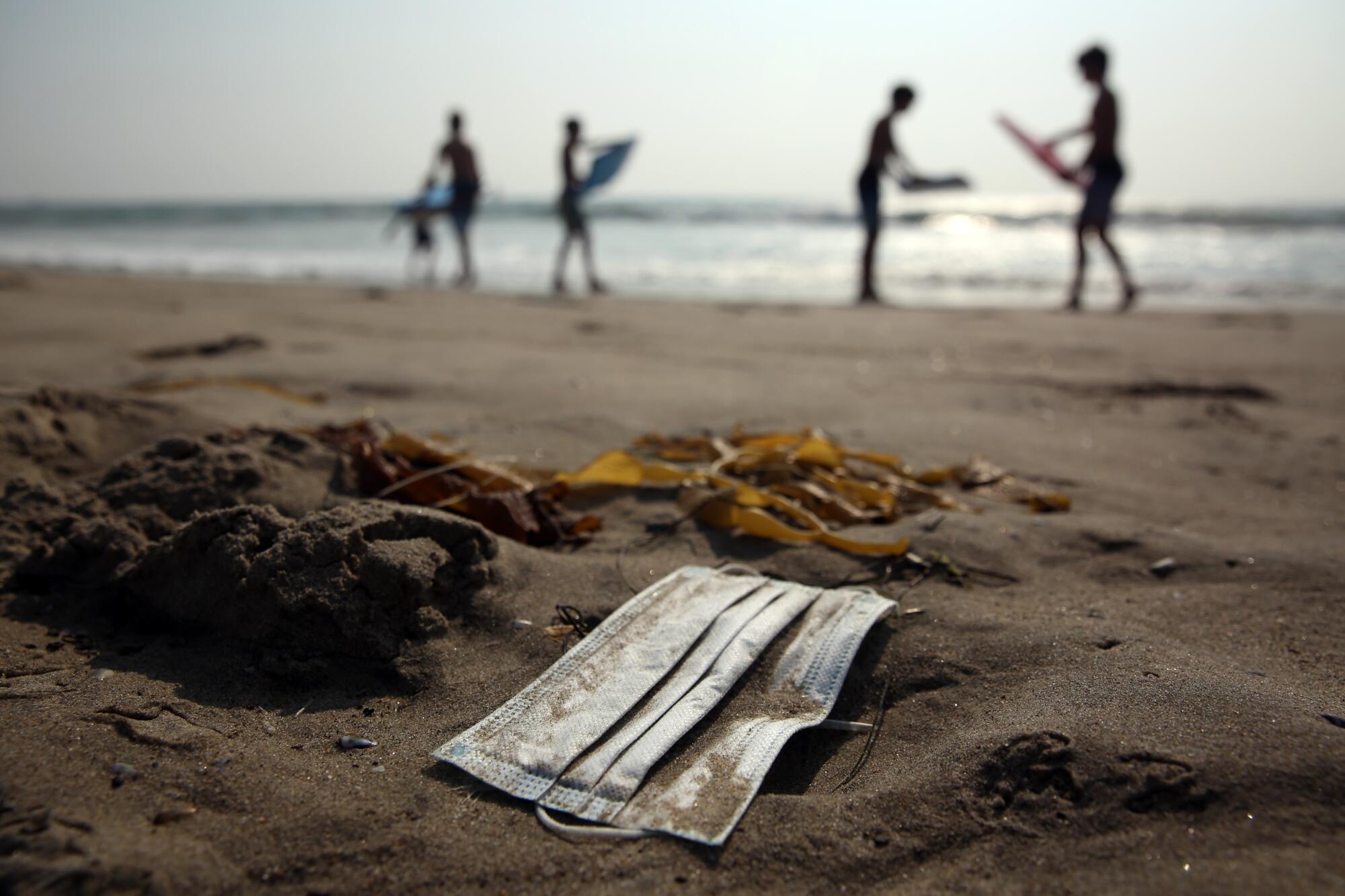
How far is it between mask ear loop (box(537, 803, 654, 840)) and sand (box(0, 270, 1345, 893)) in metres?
0.03

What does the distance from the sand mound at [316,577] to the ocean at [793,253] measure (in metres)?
7.05

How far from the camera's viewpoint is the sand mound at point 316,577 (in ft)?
5.65

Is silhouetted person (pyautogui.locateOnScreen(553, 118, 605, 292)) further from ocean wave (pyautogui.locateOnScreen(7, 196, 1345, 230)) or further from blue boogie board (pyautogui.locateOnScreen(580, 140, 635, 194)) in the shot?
ocean wave (pyautogui.locateOnScreen(7, 196, 1345, 230))

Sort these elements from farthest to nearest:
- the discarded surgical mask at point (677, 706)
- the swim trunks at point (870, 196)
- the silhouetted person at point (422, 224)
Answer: the silhouetted person at point (422, 224) → the swim trunks at point (870, 196) → the discarded surgical mask at point (677, 706)

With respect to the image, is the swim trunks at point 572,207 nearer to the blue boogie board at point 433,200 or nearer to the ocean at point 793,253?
the ocean at point 793,253

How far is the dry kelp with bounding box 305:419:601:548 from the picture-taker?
7.57 feet

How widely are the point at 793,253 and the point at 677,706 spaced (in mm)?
14962

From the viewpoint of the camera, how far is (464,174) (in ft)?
32.6

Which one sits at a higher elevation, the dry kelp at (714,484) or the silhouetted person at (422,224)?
the silhouetted person at (422,224)

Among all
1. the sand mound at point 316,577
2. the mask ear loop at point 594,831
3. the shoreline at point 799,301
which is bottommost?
the mask ear loop at point 594,831

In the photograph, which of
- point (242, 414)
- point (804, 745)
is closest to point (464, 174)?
point (242, 414)

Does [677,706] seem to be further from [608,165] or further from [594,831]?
[608,165]

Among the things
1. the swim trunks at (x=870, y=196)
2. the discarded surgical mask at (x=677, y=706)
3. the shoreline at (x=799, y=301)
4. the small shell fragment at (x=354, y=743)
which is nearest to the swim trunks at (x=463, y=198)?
the shoreline at (x=799, y=301)

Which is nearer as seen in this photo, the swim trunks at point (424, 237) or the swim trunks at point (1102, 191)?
the swim trunks at point (1102, 191)
